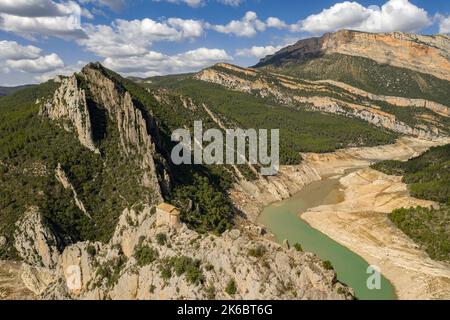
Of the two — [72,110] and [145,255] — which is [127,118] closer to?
[72,110]

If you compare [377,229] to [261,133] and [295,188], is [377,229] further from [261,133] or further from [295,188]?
[261,133]

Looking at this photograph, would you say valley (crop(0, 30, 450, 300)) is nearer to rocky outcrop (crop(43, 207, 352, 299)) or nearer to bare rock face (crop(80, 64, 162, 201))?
rocky outcrop (crop(43, 207, 352, 299))

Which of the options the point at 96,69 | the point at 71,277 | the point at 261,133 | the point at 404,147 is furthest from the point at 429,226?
the point at 404,147

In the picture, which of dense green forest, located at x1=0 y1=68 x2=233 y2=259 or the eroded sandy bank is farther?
the eroded sandy bank

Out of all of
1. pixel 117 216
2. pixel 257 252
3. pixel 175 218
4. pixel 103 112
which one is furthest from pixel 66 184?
pixel 257 252

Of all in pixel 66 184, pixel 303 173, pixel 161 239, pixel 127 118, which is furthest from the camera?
pixel 303 173

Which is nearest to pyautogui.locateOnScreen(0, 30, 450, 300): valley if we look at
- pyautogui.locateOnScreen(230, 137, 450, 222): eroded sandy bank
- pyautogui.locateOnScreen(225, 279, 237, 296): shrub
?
pyautogui.locateOnScreen(225, 279, 237, 296): shrub
